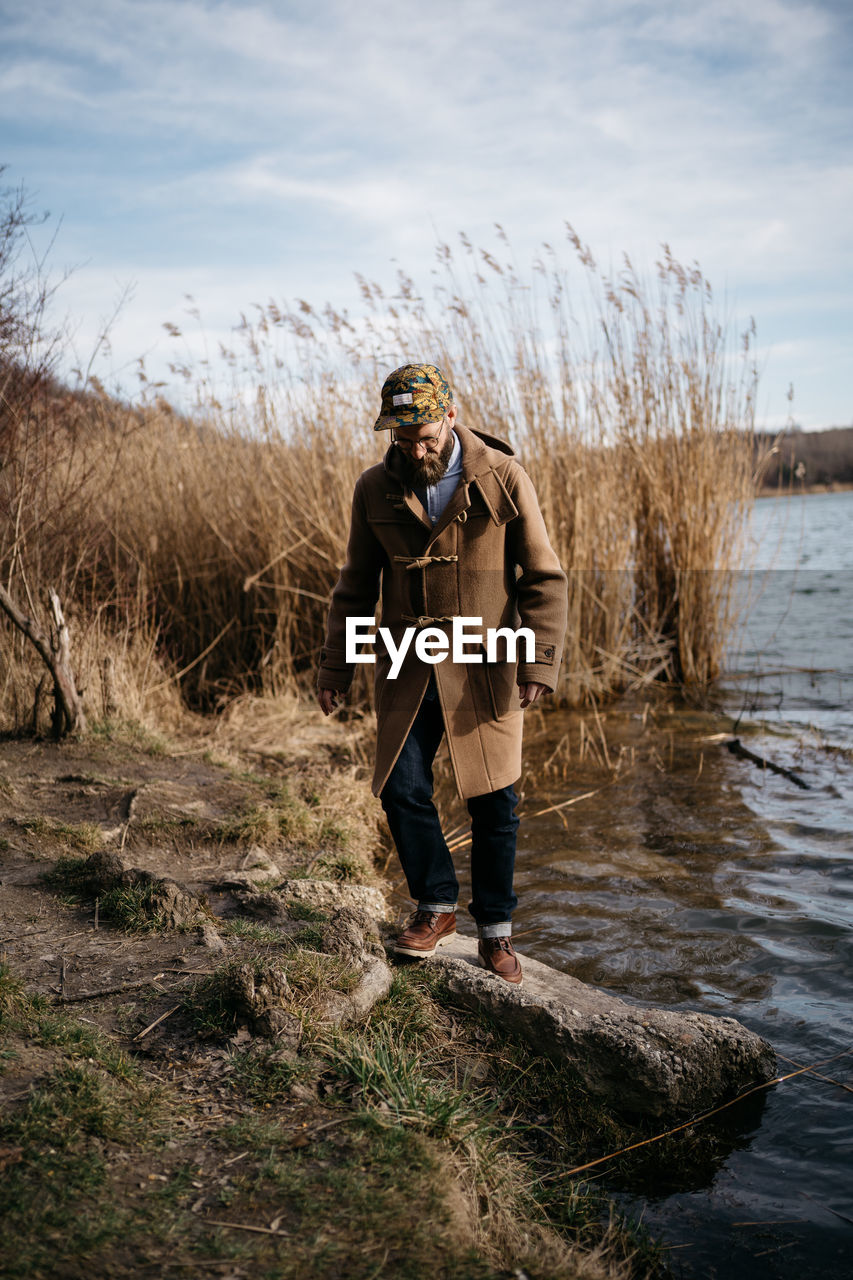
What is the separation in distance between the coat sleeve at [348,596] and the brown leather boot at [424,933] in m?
0.76

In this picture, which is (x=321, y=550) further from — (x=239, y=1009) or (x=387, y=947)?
(x=239, y=1009)

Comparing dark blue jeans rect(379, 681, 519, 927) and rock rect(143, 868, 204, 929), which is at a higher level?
dark blue jeans rect(379, 681, 519, 927)

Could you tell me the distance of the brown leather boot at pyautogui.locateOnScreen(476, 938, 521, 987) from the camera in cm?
311

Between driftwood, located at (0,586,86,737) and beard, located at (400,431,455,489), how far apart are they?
2964 mm

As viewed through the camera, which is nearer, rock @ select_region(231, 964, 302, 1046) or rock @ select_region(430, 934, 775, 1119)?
rock @ select_region(231, 964, 302, 1046)

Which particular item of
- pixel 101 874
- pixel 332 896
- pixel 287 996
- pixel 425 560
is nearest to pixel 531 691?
pixel 425 560

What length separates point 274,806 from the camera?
4.95 meters

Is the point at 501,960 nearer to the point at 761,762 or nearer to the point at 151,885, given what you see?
the point at 151,885

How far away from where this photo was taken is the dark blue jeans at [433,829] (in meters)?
3.04

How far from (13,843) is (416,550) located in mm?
2204

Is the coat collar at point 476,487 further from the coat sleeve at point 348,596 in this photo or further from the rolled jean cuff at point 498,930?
the rolled jean cuff at point 498,930

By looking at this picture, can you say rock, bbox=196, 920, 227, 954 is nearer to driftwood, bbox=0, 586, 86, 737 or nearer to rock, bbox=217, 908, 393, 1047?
rock, bbox=217, 908, 393, 1047

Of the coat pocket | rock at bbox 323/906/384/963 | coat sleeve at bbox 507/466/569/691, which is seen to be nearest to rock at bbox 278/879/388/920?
rock at bbox 323/906/384/963

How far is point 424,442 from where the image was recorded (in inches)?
115
